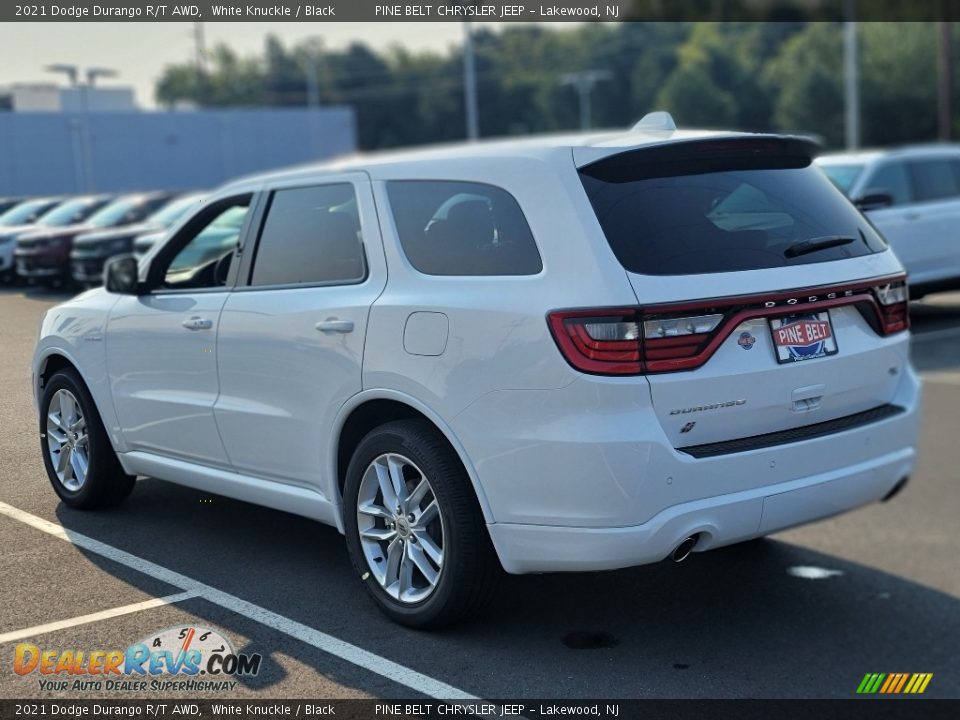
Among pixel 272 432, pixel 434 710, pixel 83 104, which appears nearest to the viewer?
pixel 434 710

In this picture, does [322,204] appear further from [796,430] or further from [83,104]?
[796,430]

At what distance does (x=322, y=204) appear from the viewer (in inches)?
183

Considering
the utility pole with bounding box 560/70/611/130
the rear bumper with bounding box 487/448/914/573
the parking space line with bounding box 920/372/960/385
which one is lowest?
the parking space line with bounding box 920/372/960/385

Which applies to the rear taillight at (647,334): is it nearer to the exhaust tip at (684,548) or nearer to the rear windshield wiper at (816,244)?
the rear windshield wiper at (816,244)

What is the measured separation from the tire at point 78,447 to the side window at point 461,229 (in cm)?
152

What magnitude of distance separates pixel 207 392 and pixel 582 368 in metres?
1.81

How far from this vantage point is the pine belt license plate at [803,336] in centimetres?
398

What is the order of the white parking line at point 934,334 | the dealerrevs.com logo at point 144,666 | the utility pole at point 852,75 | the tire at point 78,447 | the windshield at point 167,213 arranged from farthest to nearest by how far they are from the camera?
the utility pole at point 852,75 < the white parking line at point 934,334 < the windshield at point 167,213 < the tire at point 78,447 < the dealerrevs.com logo at point 144,666

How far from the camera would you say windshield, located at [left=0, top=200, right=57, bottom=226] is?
3721 millimetres

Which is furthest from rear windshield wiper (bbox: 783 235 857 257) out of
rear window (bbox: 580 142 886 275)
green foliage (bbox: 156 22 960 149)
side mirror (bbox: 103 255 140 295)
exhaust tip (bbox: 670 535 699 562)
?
green foliage (bbox: 156 22 960 149)

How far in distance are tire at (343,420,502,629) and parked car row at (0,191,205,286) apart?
4.18 feet

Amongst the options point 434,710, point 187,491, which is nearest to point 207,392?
point 187,491

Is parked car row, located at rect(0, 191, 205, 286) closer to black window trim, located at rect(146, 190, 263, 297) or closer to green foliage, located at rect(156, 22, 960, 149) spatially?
black window trim, located at rect(146, 190, 263, 297)

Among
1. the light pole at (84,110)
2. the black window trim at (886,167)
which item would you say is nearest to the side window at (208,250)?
the light pole at (84,110)
